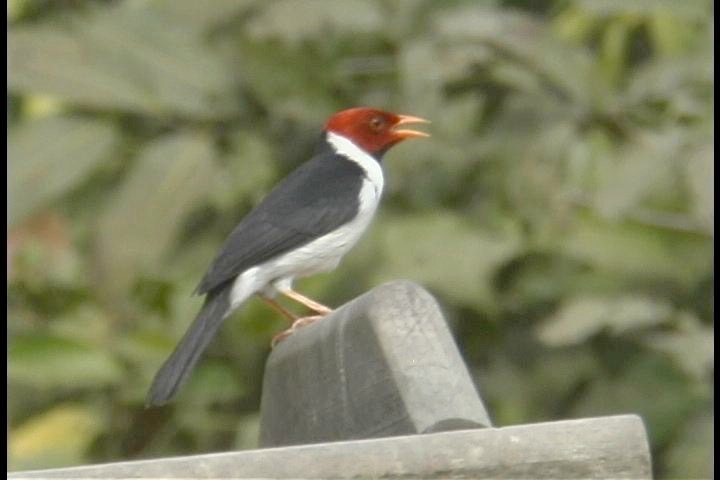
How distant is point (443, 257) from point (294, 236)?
0.97 metres

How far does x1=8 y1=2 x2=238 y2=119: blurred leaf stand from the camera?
17.5 ft

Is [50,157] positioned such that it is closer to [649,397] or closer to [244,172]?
[244,172]

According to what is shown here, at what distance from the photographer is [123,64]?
5.45 meters

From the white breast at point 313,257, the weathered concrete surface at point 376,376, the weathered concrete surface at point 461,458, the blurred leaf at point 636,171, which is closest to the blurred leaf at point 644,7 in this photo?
the blurred leaf at point 636,171

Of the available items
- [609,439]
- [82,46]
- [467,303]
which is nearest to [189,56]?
[82,46]

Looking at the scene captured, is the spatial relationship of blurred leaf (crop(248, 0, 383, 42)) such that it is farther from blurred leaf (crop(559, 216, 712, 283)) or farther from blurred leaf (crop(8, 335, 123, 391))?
blurred leaf (crop(8, 335, 123, 391))

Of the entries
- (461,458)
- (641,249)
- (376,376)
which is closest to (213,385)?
(641,249)

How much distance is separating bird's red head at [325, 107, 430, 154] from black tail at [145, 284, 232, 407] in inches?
29.6

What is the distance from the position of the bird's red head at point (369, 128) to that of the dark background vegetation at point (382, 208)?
46 cm

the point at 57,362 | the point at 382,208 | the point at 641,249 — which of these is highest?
the point at 382,208

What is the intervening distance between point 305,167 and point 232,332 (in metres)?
1.05

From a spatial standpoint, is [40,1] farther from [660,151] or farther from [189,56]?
[660,151]

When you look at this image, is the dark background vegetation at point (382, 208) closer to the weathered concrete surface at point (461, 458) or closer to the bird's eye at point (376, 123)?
the bird's eye at point (376, 123)

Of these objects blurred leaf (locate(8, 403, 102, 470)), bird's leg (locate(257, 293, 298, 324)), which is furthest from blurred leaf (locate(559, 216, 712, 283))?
blurred leaf (locate(8, 403, 102, 470))
